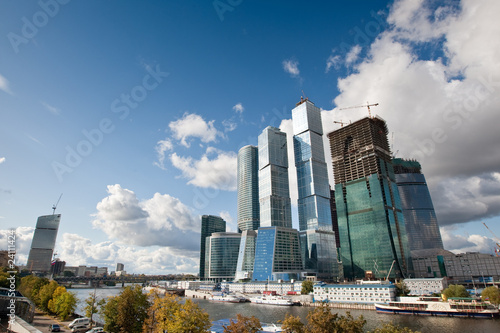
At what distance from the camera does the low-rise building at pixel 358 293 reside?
5669 inches

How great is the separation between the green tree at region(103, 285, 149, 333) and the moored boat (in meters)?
108

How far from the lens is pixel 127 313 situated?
58875 millimetres

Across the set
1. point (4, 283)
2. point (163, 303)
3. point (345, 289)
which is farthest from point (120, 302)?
point (345, 289)

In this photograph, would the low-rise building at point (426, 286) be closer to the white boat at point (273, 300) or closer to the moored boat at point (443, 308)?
the moored boat at point (443, 308)

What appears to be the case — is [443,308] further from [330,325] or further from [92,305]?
[92,305]

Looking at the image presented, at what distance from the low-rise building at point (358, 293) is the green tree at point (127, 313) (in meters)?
125

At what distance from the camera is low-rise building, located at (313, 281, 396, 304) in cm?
14400

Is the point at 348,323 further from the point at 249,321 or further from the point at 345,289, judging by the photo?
the point at 345,289

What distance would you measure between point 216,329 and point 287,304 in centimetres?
10351

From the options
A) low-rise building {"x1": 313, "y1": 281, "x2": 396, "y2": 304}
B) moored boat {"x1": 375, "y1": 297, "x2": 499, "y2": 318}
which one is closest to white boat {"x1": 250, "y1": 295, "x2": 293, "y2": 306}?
low-rise building {"x1": 313, "y1": 281, "x2": 396, "y2": 304}

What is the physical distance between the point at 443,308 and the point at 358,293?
4488 cm

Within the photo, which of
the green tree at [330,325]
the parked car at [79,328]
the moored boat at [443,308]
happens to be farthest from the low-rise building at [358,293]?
the parked car at [79,328]

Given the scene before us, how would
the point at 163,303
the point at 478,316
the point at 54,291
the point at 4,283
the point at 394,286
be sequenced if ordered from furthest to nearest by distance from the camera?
the point at 394,286, the point at 4,283, the point at 478,316, the point at 54,291, the point at 163,303

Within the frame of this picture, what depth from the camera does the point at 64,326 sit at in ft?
242
